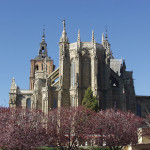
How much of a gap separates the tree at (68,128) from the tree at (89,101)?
8674 mm

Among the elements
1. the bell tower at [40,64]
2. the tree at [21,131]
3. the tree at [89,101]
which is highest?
the bell tower at [40,64]

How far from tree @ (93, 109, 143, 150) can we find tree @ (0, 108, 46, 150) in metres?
8.06

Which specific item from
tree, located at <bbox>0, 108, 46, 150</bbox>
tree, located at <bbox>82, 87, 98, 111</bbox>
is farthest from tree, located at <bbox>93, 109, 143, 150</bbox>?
tree, located at <bbox>82, 87, 98, 111</bbox>

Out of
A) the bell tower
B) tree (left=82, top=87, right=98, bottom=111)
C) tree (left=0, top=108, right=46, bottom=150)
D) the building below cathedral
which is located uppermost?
the bell tower

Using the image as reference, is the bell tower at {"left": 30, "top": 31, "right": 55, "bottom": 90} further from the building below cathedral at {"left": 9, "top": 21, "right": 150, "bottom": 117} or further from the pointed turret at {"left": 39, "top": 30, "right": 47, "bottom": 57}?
the building below cathedral at {"left": 9, "top": 21, "right": 150, "bottom": 117}

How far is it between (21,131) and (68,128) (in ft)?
23.7

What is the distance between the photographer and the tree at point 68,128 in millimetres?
44656

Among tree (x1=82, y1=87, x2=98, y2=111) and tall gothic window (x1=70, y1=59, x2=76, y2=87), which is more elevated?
tall gothic window (x1=70, y1=59, x2=76, y2=87)

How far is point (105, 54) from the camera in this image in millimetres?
65000

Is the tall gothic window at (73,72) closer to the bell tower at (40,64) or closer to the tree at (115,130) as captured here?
the tree at (115,130)

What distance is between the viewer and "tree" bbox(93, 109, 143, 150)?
144ft

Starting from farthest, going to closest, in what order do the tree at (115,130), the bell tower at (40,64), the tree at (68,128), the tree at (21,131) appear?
the bell tower at (40,64) < the tree at (68,128) < the tree at (115,130) < the tree at (21,131)

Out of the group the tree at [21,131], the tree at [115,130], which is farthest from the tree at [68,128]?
the tree at [115,130]

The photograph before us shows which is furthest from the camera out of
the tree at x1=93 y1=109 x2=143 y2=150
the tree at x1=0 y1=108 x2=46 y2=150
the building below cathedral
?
the building below cathedral
